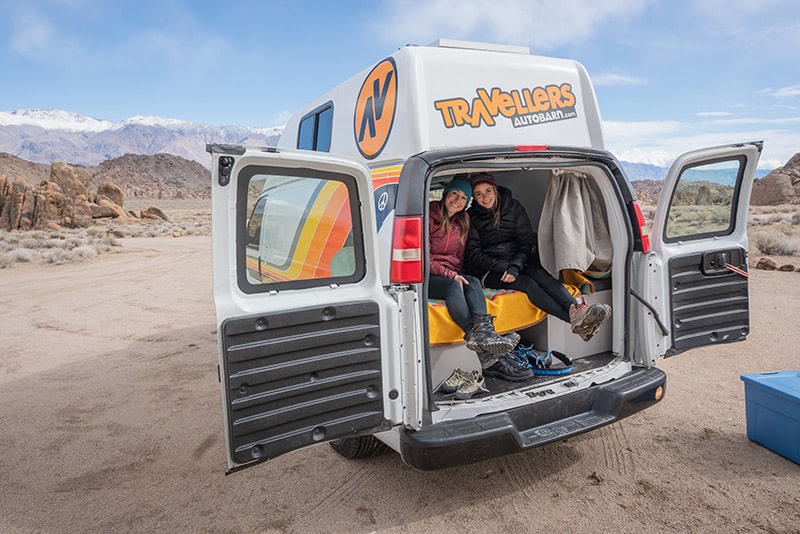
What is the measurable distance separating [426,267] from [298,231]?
1.38m

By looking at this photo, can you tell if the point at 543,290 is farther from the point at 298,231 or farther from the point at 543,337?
the point at 298,231

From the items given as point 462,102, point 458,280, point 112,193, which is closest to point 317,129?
point 462,102

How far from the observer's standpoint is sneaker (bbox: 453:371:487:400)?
3.40 meters

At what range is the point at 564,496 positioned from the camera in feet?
10.9

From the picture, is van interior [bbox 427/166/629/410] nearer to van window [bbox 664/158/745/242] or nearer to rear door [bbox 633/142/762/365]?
rear door [bbox 633/142/762/365]

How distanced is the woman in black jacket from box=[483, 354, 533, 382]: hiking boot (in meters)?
0.52

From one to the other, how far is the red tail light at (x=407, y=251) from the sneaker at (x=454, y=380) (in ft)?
2.71

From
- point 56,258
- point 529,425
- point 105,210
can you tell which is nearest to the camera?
point 529,425

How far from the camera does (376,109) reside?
146 inches

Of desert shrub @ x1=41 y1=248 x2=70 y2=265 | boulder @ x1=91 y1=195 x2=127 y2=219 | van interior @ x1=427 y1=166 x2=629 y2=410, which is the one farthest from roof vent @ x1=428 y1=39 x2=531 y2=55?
boulder @ x1=91 y1=195 x2=127 y2=219

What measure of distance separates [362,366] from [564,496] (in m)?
1.49

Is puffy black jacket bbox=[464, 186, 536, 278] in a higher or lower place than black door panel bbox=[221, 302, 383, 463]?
higher

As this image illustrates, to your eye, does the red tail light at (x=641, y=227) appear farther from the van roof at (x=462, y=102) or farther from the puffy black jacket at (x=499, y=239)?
the puffy black jacket at (x=499, y=239)

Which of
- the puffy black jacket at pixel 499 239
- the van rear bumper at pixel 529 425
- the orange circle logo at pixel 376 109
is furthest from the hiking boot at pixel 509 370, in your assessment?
the orange circle logo at pixel 376 109
